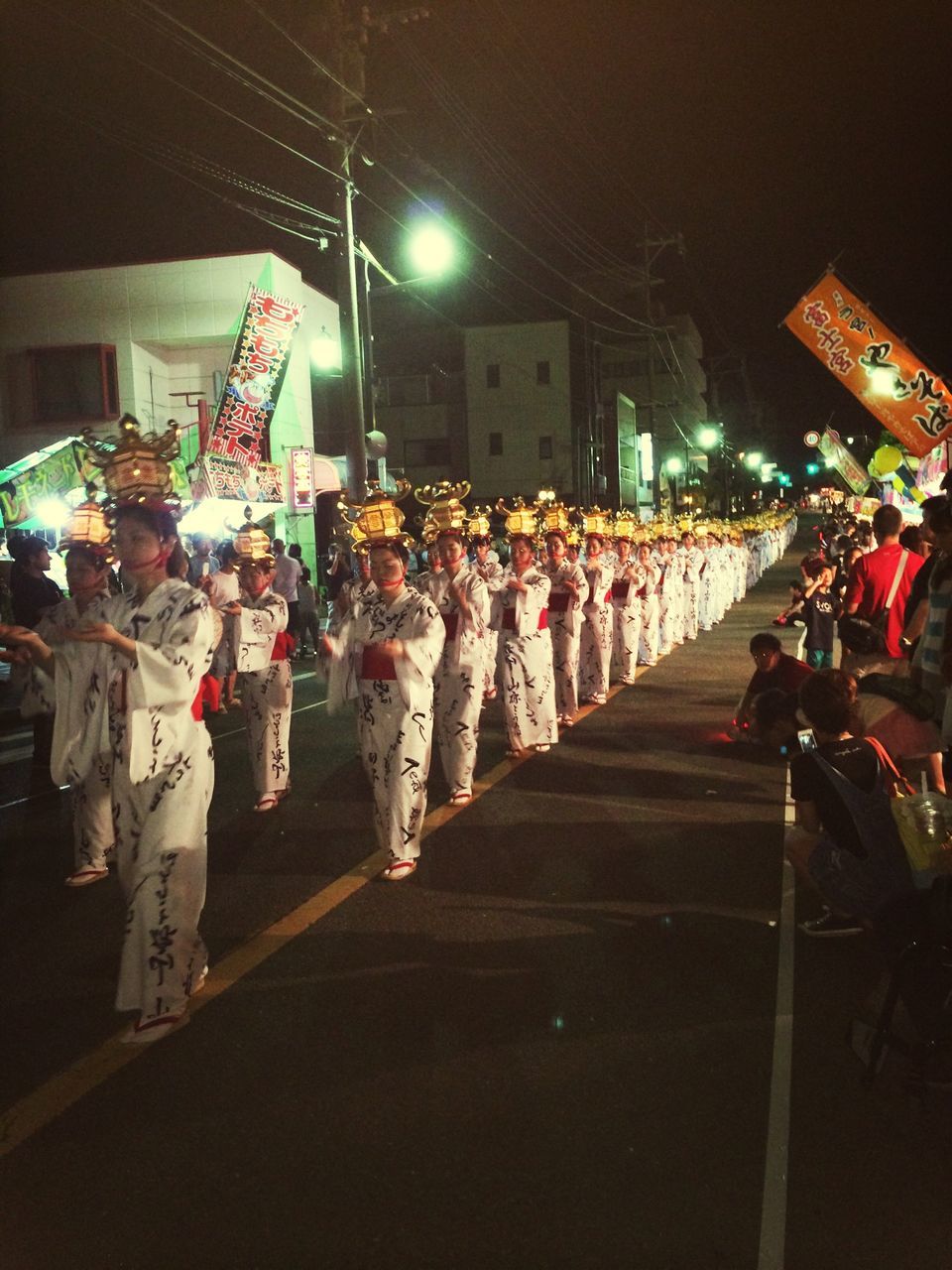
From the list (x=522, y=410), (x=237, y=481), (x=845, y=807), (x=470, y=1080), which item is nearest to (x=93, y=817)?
(x=470, y=1080)

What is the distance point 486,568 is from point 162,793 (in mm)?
9755

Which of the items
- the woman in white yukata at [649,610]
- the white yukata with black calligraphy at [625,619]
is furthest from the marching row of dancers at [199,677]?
the woman in white yukata at [649,610]

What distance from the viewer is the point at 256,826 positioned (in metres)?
7.26

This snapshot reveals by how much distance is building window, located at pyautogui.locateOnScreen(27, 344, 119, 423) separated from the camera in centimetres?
2506

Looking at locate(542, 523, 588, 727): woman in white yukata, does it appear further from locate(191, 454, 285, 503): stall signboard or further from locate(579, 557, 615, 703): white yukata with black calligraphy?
locate(191, 454, 285, 503): stall signboard

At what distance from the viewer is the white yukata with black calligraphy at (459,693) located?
25.4 ft

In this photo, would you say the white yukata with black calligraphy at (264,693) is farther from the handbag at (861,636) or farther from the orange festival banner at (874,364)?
the orange festival banner at (874,364)

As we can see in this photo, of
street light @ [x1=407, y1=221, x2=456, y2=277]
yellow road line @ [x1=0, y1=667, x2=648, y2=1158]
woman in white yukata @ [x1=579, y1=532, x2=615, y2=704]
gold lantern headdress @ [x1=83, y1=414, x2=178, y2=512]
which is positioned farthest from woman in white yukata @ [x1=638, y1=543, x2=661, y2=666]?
gold lantern headdress @ [x1=83, y1=414, x2=178, y2=512]

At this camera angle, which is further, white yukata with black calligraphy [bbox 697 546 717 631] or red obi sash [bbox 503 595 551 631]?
white yukata with black calligraphy [bbox 697 546 717 631]

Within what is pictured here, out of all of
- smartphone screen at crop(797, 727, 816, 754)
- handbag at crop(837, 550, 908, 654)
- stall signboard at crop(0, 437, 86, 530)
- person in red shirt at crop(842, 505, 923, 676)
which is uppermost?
stall signboard at crop(0, 437, 86, 530)

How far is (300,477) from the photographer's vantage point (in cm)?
2398

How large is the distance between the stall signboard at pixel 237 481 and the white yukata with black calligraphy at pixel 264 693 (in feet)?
31.4

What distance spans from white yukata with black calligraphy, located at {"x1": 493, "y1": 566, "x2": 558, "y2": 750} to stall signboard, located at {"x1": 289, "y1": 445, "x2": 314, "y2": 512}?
15.0 m

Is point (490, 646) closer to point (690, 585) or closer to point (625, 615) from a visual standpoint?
point (625, 615)
